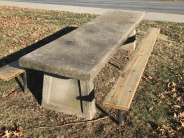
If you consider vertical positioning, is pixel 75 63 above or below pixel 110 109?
above

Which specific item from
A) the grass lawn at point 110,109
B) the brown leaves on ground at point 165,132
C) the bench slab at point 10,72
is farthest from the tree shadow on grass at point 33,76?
the brown leaves on ground at point 165,132

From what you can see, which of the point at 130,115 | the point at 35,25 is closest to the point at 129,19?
the point at 130,115

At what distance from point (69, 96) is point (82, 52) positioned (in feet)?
2.53

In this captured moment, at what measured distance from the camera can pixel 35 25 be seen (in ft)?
21.9

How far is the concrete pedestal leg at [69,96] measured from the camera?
2.94 metres

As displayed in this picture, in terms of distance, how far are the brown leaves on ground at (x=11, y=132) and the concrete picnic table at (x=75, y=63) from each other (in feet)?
1.97

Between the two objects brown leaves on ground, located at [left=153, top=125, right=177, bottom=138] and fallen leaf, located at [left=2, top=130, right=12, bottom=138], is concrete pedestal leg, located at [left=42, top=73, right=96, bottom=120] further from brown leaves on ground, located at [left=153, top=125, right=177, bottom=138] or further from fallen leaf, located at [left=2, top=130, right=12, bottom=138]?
brown leaves on ground, located at [left=153, top=125, right=177, bottom=138]

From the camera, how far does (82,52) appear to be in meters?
2.78

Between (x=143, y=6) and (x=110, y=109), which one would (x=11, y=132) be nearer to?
(x=110, y=109)

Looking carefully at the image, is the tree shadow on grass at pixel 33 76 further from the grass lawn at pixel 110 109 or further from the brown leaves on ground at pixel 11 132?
the brown leaves on ground at pixel 11 132

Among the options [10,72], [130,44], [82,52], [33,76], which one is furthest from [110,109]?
[130,44]

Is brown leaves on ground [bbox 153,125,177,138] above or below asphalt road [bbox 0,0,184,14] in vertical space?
below

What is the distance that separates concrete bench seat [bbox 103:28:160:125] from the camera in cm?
244

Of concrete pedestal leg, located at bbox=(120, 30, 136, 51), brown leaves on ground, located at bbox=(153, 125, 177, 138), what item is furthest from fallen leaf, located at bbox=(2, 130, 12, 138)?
concrete pedestal leg, located at bbox=(120, 30, 136, 51)
